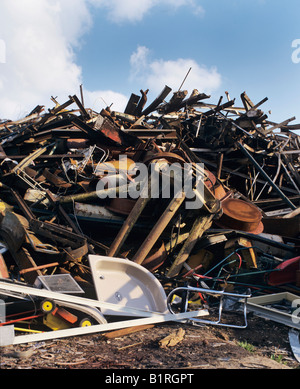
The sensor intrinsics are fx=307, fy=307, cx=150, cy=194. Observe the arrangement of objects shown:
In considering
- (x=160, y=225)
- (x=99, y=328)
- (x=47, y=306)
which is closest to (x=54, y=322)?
(x=47, y=306)

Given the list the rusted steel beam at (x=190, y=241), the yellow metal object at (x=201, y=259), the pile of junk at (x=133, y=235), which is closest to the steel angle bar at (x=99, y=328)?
the pile of junk at (x=133, y=235)

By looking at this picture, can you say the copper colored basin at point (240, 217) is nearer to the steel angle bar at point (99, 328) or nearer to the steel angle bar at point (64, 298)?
the steel angle bar at point (99, 328)

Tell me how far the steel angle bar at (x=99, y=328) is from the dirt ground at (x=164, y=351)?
0.05 metres

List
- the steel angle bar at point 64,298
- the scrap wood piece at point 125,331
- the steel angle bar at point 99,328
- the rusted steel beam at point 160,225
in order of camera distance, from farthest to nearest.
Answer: the rusted steel beam at point 160,225 < the scrap wood piece at point 125,331 < the steel angle bar at point 64,298 < the steel angle bar at point 99,328

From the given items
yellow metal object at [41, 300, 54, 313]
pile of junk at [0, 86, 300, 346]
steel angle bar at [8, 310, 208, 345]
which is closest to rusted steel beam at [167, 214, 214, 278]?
pile of junk at [0, 86, 300, 346]

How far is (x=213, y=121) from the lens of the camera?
830cm

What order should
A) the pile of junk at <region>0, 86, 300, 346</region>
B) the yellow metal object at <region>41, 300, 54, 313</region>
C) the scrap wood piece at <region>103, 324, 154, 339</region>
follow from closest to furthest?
the yellow metal object at <region>41, 300, 54, 313</region> → the scrap wood piece at <region>103, 324, 154, 339</region> → the pile of junk at <region>0, 86, 300, 346</region>

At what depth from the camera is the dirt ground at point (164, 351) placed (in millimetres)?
2648

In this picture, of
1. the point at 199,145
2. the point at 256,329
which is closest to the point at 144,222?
the point at 256,329

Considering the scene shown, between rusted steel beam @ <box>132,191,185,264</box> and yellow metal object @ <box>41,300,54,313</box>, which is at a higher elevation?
rusted steel beam @ <box>132,191,185,264</box>

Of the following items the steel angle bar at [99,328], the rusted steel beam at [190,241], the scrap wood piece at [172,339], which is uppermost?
the rusted steel beam at [190,241]

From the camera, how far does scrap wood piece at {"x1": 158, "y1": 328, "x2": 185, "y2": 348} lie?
125 inches

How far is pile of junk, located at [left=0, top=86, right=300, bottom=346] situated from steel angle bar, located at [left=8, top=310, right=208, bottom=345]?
0.04 ft

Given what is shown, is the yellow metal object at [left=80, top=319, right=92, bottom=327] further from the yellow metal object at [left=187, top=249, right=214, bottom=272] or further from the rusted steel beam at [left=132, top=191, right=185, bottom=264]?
the yellow metal object at [left=187, top=249, right=214, bottom=272]
